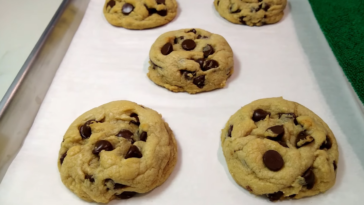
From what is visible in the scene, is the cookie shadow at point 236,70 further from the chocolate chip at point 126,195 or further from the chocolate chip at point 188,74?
the chocolate chip at point 126,195

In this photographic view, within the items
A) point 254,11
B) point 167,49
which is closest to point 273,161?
point 167,49

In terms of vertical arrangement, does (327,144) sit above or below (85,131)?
below

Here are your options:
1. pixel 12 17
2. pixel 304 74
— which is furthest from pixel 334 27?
pixel 12 17

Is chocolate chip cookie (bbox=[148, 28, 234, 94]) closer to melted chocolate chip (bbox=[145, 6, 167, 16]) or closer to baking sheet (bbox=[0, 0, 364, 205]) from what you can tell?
baking sheet (bbox=[0, 0, 364, 205])

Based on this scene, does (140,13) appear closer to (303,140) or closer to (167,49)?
(167,49)

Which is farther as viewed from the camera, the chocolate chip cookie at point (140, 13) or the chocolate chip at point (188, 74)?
the chocolate chip cookie at point (140, 13)

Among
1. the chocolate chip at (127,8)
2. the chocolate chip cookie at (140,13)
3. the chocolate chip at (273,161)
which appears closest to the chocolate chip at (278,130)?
the chocolate chip at (273,161)
